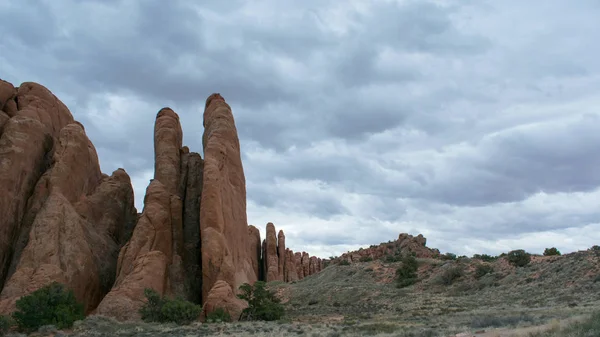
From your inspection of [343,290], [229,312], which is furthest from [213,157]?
[343,290]

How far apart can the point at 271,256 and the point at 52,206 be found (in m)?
54.1

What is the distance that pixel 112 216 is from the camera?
39594 millimetres

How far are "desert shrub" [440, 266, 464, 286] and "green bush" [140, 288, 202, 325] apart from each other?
27874mm

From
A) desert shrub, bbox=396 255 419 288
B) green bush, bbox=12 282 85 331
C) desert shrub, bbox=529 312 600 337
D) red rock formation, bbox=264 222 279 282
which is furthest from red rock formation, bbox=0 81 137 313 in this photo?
red rock formation, bbox=264 222 279 282

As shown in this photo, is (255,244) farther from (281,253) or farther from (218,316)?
(218,316)

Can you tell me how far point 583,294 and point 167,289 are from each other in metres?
26.8

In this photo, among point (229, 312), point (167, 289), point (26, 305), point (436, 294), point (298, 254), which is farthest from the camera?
point (298, 254)

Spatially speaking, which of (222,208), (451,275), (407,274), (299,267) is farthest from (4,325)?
(299,267)

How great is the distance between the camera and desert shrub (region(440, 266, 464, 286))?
4772cm

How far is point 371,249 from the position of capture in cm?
9981

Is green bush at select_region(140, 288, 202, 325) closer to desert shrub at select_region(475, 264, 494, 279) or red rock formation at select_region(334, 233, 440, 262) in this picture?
desert shrub at select_region(475, 264, 494, 279)

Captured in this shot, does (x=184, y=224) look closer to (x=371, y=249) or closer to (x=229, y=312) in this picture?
(x=229, y=312)

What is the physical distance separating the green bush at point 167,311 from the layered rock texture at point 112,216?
122 centimetres

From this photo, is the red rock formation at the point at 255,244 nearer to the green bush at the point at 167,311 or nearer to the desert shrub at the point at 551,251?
the desert shrub at the point at 551,251
